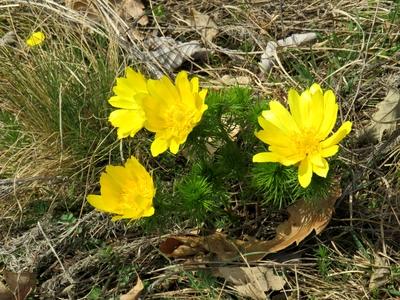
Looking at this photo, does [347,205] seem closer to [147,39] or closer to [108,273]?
[108,273]

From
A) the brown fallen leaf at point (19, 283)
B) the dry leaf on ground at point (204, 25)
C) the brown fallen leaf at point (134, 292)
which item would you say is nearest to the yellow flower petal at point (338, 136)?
the brown fallen leaf at point (134, 292)

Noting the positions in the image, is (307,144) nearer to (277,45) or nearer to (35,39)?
(277,45)

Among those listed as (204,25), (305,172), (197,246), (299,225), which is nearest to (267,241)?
(299,225)

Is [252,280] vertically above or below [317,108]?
below

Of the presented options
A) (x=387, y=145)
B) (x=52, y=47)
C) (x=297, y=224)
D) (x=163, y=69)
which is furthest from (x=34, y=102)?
(x=387, y=145)

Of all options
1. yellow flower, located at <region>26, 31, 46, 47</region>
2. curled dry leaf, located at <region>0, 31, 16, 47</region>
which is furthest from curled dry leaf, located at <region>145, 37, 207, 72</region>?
curled dry leaf, located at <region>0, 31, 16, 47</region>

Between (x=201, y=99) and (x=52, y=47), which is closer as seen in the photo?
(x=201, y=99)
